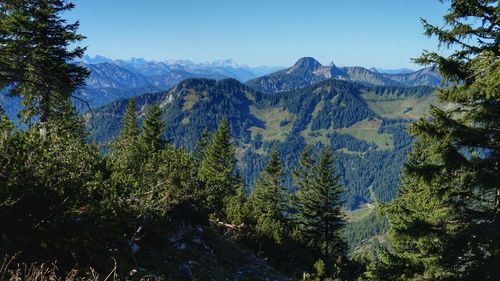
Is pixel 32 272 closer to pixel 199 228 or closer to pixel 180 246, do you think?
pixel 180 246

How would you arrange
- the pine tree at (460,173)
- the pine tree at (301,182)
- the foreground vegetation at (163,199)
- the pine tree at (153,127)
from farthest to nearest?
the pine tree at (153,127)
the pine tree at (301,182)
the pine tree at (460,173)
the foreground vegetation at (163,199)

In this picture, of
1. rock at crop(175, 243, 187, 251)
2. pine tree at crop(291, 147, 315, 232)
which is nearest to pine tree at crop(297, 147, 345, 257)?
pine tree at crop(291, 147, 315, 232)

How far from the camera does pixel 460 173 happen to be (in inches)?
433

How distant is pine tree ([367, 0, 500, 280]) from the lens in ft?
34.5

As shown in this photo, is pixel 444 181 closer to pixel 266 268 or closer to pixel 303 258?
pixel 266 268

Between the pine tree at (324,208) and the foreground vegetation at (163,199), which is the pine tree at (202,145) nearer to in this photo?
the pine tree at (324,208)

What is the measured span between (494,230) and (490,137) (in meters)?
2.44

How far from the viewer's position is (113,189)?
10062 millimetres

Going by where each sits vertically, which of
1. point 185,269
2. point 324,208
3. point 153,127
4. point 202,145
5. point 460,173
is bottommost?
point 324,208

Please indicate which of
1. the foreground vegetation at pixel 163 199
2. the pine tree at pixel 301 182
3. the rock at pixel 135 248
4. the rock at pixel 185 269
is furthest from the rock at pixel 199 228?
the pine tree at pixel 301 182

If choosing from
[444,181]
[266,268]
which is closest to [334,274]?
[266,268]

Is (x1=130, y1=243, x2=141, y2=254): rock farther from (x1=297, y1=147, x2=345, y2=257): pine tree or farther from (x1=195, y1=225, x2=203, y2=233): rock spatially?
(x1=297, y1=147, x2=345, y2=257): pine tree

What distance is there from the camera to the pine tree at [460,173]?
10508 mm

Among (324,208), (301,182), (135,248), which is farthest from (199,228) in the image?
(301,182)
